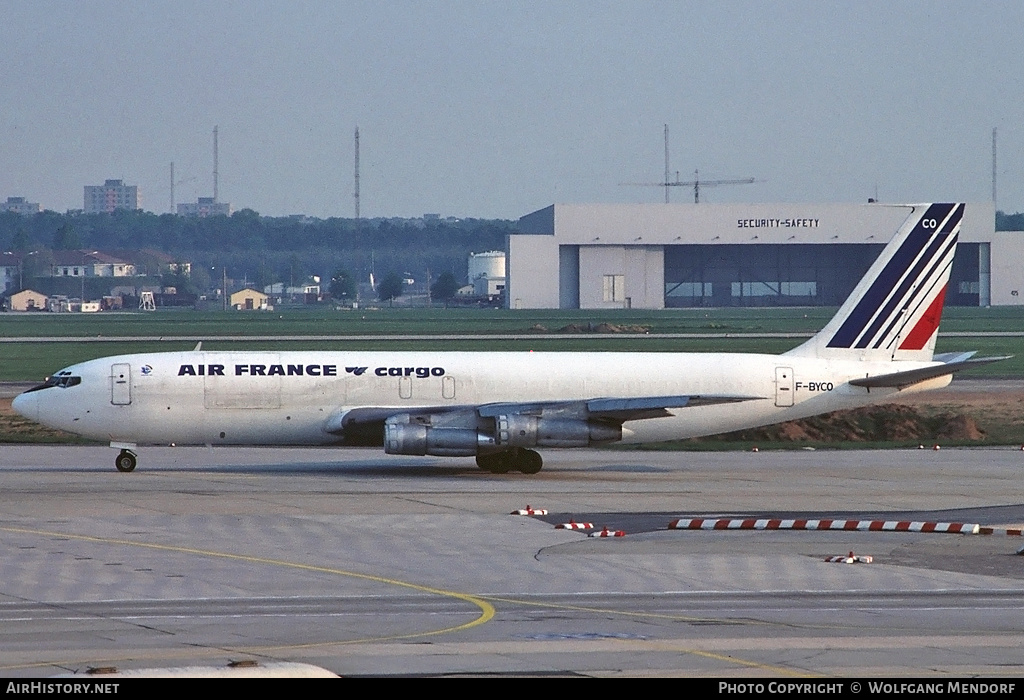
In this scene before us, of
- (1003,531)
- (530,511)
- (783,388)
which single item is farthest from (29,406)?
(1003,531)

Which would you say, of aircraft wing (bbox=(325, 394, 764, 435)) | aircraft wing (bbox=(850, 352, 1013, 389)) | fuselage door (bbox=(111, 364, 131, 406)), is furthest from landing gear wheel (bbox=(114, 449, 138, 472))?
aircraft wing (bbox=(850, 352, 1013, 389))

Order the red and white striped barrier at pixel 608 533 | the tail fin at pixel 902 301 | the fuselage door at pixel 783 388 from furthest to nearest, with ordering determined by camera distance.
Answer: the tail fin at pixel 902 301
the fuselage door at pixel 783 388
the red and white striped barrier at pixel 608 533

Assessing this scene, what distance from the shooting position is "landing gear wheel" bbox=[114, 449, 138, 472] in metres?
44.8

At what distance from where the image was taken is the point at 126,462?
45.0 metres

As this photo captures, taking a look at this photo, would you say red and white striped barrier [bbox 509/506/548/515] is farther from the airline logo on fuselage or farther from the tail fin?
the tail fin

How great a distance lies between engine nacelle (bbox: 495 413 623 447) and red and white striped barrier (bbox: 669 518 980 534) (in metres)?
11.1

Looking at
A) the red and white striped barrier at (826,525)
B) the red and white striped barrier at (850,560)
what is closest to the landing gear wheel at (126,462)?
the red and white striped barrier at (826,525)

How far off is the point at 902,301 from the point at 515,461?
14138 millimetres

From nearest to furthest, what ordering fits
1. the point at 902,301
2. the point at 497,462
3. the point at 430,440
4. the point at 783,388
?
the point at 430,440, the point at 497,462, the point at 783,388, the point at 902,301

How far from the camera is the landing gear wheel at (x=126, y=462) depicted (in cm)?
4484

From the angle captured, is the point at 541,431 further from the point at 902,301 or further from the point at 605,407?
the point at 902,301

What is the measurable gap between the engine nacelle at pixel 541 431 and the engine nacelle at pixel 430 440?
0.57 m

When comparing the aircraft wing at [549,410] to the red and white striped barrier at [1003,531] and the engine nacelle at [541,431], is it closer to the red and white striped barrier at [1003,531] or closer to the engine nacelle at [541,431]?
the engine nacelle at [541,431]

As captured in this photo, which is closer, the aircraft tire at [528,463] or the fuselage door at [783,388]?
the aircraft tire at [528,463]
